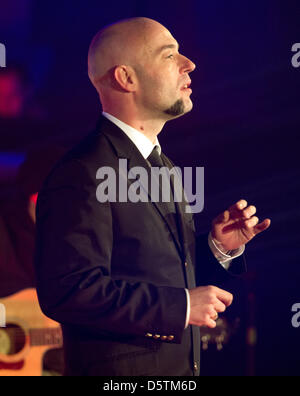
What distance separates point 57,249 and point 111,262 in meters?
0.20

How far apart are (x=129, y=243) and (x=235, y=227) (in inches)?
16.6

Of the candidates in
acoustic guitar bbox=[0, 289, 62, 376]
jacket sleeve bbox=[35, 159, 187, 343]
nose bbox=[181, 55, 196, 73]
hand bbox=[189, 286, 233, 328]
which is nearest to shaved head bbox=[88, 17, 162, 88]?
nose bbox=[181, 55, 196, 73]

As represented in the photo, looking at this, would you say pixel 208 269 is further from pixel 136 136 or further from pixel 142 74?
pixel 142 74

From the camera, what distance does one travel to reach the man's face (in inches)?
78.9

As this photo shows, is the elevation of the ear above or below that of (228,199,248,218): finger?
above

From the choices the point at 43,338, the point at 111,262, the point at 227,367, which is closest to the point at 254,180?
the point at 227,367

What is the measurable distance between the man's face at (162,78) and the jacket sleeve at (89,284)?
451 mm

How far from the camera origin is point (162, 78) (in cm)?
201

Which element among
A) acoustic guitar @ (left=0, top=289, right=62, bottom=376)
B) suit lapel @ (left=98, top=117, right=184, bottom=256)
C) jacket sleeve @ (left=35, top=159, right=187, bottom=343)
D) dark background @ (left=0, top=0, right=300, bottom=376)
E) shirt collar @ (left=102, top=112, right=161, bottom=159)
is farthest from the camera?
acoustic guitar @ (left=0, top=289, right=62, bottom=376)

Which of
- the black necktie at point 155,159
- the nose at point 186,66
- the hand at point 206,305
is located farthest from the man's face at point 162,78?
the hand at point 206,305

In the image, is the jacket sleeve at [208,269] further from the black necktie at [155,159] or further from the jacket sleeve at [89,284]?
the jacket sleeve at [89,284]

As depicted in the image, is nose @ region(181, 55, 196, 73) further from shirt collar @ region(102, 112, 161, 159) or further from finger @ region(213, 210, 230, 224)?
finger @ region(213, 210, 230, 224)

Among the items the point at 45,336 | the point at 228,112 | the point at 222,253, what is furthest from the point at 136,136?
the point at 45,336

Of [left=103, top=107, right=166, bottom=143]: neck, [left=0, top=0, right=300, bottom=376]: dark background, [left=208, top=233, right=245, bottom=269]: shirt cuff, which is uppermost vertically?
[left=0, top=0, right=300, bottom=376]: dark background
